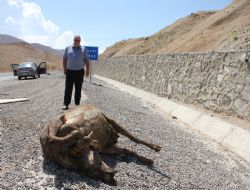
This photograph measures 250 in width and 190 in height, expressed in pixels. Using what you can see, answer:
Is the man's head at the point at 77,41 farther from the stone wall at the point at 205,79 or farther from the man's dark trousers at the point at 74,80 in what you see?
the stone wall at the point at 205,79

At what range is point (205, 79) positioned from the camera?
51.2 feet

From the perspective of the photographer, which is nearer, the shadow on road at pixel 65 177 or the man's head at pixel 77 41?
the shadow on road at pixel 65 177

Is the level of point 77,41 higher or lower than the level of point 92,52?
higher

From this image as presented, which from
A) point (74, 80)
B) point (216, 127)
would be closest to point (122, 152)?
point (74, 80)

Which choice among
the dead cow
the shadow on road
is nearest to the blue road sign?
the dead cow

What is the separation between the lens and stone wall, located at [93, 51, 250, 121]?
1273 cm

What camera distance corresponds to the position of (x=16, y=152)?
23.4 feet

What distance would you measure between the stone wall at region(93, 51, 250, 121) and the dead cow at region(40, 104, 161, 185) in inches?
251

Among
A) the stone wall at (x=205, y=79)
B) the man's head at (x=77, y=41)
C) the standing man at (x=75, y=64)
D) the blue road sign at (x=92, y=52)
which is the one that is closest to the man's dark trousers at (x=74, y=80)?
the standing man at (x=75, y=64)

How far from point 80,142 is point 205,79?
10.5 metres

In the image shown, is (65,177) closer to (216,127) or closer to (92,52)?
(216,127)

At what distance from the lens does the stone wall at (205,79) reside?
12.7 m

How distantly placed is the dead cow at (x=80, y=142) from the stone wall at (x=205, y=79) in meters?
6.38

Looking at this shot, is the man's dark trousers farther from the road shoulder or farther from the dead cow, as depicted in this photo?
the dead cow
